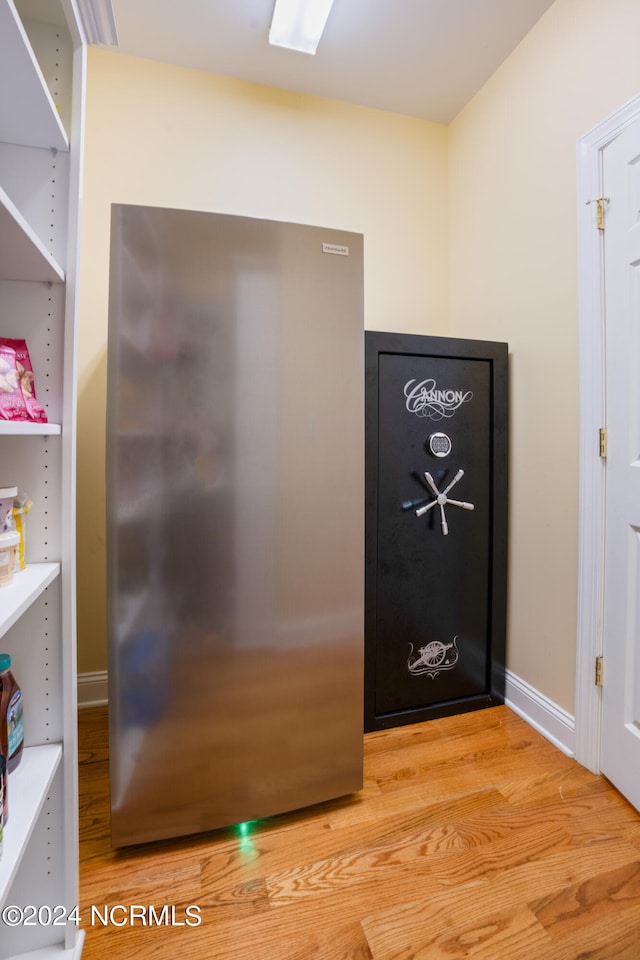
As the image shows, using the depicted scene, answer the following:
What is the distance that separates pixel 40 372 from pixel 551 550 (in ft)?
5.75

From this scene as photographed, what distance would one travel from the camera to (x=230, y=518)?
120cm

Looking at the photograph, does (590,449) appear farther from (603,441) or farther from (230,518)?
(230,518)

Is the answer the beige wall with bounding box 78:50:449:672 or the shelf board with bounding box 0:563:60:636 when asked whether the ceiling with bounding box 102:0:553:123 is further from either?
the shelf board with bounding box 0:563:60:636

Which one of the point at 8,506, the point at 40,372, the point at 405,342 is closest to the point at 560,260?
the point at 405,342

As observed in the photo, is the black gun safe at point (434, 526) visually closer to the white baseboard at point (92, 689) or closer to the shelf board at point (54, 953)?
the shelf board at point (54, 953)

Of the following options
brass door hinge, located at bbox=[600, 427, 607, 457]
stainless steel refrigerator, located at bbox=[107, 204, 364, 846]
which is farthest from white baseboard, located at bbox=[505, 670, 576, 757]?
brass door hinge, located at bbox=[600, 427, 607, 457]

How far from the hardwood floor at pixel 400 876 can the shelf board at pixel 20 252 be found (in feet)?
4.17

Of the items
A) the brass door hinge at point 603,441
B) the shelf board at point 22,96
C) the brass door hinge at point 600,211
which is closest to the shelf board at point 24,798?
the shelf board at point 22,96

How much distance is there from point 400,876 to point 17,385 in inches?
58.6

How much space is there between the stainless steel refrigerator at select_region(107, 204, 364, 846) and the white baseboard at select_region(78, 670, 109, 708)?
0.83 metres

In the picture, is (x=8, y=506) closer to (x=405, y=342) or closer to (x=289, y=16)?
(x=405, y=342)

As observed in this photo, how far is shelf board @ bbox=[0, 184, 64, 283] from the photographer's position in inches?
28.1

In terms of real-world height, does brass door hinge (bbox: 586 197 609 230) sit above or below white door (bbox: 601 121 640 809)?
above

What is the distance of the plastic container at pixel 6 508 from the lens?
0.84 meters
